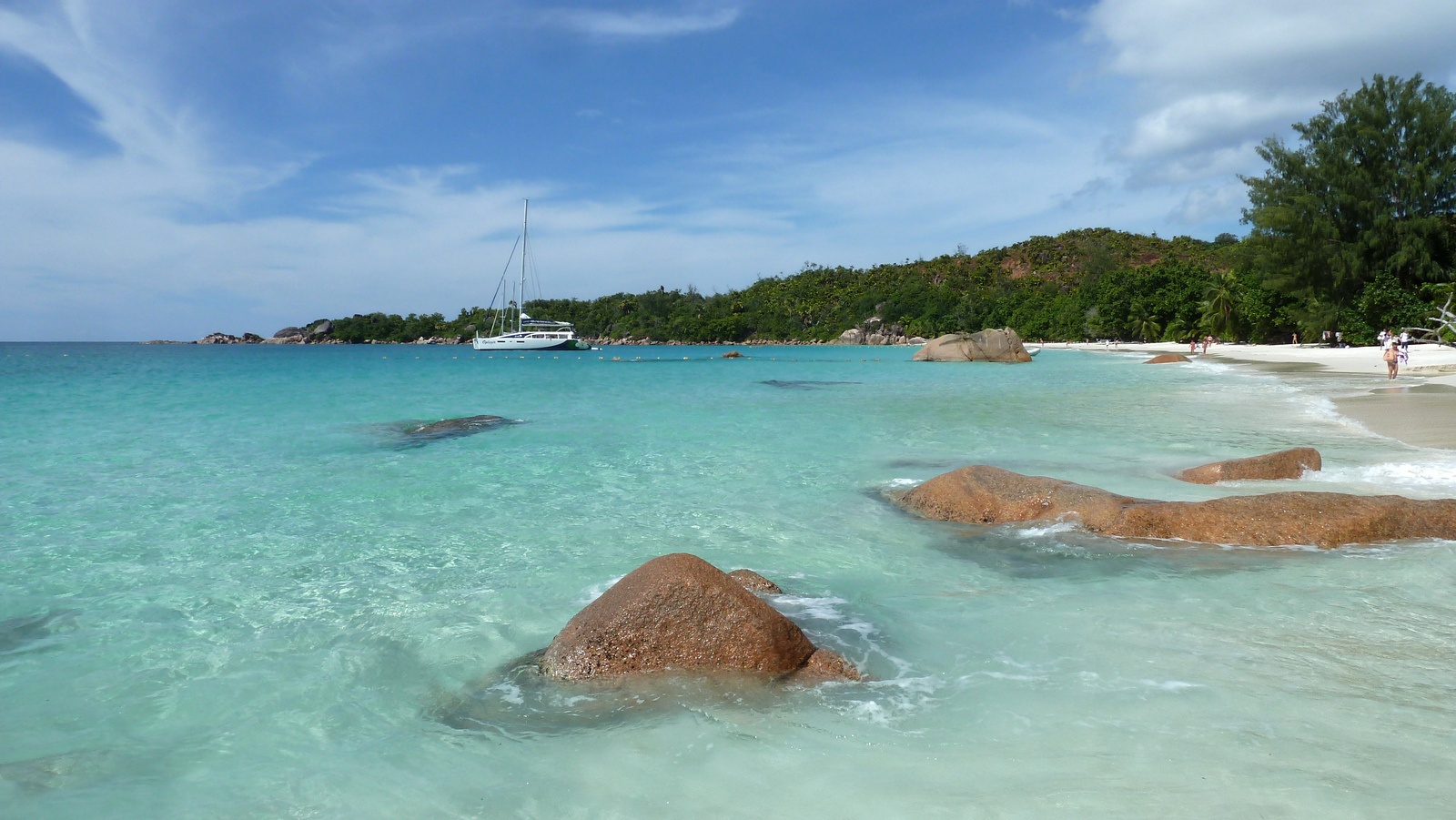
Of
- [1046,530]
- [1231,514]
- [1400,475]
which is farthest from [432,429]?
[1400,475]

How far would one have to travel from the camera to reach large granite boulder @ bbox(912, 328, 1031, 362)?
160 ft

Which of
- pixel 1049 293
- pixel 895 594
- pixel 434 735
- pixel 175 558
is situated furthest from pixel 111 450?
pixel 1049 293

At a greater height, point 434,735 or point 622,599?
point 622,599

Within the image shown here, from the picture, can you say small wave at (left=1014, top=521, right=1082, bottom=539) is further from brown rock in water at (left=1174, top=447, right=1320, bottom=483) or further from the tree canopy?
the tree canopy

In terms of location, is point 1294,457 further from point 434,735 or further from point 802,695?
point 434,735

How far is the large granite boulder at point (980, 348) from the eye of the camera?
48.7 meters

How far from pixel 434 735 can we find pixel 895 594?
3348mm

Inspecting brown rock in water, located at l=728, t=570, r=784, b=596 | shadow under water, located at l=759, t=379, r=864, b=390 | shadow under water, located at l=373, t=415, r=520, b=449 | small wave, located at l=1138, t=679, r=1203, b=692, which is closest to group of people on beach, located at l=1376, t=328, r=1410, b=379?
shadow under water, located at l=759, t=379, r=864, b=390

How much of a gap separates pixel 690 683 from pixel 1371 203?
49664 mm

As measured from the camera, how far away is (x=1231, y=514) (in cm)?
675

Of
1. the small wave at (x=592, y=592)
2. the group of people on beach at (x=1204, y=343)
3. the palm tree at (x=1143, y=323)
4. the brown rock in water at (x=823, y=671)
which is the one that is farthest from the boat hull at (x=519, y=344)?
the brown rock in water at (x=823, y=671)

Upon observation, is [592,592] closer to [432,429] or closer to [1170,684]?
[1170,684]

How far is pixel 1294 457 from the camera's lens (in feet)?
30.3

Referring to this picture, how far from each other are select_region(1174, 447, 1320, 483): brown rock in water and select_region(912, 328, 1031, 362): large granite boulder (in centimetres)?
4014
